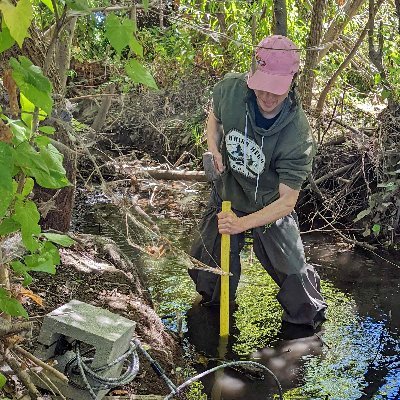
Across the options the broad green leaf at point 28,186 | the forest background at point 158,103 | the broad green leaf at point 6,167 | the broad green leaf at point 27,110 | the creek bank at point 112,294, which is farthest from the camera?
the creek bank at point 112,294

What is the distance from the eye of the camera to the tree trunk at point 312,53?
7004 mm

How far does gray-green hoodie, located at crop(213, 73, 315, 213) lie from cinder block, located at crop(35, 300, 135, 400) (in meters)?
1.59

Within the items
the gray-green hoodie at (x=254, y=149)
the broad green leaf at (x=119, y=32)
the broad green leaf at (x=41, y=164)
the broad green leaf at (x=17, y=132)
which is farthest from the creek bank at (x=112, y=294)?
the broad green leaf at (x=119, y=32)

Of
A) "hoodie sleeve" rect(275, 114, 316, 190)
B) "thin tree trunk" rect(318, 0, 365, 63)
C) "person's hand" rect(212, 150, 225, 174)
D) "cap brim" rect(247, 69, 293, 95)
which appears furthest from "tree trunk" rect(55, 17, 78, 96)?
"thin tree trunk" rect(318, 0, 365, 63)

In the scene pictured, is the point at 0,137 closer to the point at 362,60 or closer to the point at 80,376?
the point at 80,376

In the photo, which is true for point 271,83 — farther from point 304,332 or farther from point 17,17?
point 17,17

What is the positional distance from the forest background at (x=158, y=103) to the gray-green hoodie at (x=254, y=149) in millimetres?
400

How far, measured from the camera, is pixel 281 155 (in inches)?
154

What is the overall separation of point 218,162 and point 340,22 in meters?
3.98

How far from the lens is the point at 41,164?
1.70 metres

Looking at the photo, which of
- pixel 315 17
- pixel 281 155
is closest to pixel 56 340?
pixel 281 155

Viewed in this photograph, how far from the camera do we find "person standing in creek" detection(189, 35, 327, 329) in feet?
12.5

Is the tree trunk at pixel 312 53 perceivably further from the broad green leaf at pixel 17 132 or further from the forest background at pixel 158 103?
the broad green leaf at pixel 17 132

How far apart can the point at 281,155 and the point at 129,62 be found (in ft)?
7.65
